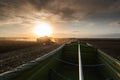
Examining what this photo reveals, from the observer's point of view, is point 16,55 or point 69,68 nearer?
point 69,68

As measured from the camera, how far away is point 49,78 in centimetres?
365

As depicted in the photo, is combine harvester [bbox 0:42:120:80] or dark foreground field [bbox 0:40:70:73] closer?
combine harvester [bbox 0:42:120:80]

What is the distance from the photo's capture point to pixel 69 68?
5.44 m

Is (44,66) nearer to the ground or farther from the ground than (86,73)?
farther from the ground

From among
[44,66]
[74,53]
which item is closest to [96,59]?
[74,53]

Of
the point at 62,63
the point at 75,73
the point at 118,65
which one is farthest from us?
the point at 62,63

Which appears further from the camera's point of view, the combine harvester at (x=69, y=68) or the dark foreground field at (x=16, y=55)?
the dark foreground field at (x=16, y=55)

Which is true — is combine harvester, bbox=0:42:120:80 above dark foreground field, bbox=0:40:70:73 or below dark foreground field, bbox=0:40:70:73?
above

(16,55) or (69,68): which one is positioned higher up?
(69,68)

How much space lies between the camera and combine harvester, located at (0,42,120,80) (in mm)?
2496

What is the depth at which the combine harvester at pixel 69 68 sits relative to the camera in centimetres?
250

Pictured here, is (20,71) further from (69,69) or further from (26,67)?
(69,69)

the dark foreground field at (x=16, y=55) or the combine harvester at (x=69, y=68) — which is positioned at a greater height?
the combine harvester at (x=69, y=68)

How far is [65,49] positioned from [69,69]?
6.40 ft
